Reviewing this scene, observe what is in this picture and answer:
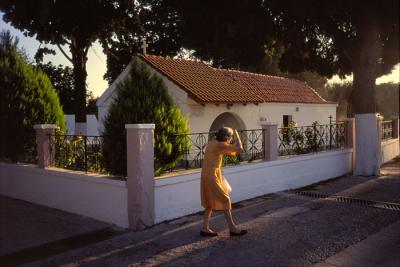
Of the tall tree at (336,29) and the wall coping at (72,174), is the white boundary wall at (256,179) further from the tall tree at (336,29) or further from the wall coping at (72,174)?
the tall tree at (336,29)

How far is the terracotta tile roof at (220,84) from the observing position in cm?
1670

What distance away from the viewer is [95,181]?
7.69m

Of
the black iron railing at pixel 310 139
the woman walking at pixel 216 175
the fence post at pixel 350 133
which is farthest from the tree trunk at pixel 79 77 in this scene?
the woman walking at pixel 216 175

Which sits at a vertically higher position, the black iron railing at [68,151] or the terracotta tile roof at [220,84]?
the terracotta tile roof at [220,84]

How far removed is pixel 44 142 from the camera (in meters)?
9.21

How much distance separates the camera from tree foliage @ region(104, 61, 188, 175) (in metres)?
7.45

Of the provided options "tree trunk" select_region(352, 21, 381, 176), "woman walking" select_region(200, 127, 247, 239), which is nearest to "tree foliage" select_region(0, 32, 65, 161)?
"woman walking" select_region(200, 127, 247, 239)

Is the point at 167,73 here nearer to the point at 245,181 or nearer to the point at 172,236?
the point at 245,181

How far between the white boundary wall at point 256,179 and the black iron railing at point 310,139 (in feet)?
1.22

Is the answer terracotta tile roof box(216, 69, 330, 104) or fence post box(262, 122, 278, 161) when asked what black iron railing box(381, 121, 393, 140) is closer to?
terracotta tile roof box(216, 69, 330, 104)

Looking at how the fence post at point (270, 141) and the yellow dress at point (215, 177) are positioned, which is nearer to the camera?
the yellow dress at point (215, 177)

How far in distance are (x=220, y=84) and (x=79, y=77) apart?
9044mm

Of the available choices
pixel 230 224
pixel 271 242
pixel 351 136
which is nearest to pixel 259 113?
pixel 351 136

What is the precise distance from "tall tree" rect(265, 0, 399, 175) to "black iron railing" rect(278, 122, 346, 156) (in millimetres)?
612
